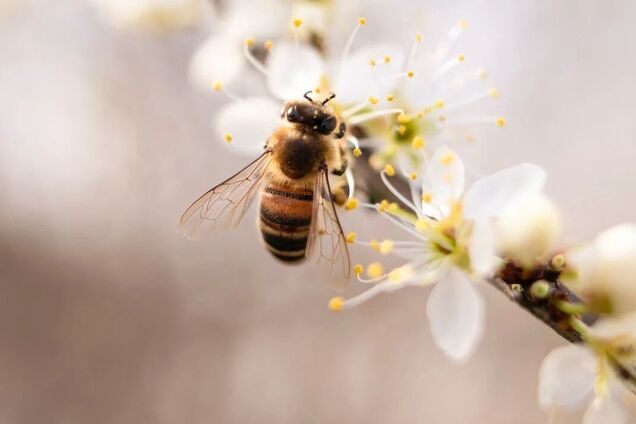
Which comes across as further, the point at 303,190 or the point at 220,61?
the point at 220,61

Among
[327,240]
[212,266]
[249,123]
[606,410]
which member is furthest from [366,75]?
[212,266]

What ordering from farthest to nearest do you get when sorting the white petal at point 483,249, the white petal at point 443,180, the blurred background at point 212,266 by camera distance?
the blurred background at point 212,266
the white petal at point 443,180
the white petal at point 483,249

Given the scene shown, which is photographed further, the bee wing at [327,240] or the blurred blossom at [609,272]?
the bee wing at [327,240]

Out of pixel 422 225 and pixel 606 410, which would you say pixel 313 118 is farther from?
pixel 606 410

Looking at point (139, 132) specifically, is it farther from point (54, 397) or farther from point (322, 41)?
point (322, 41)

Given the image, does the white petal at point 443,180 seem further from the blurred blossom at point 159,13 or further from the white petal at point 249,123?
the blurred blossom at point 159,13

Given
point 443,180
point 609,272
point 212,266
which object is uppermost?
point 443,180

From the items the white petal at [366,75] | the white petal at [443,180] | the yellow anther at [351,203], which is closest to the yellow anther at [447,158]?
the white petal at [443,180]
